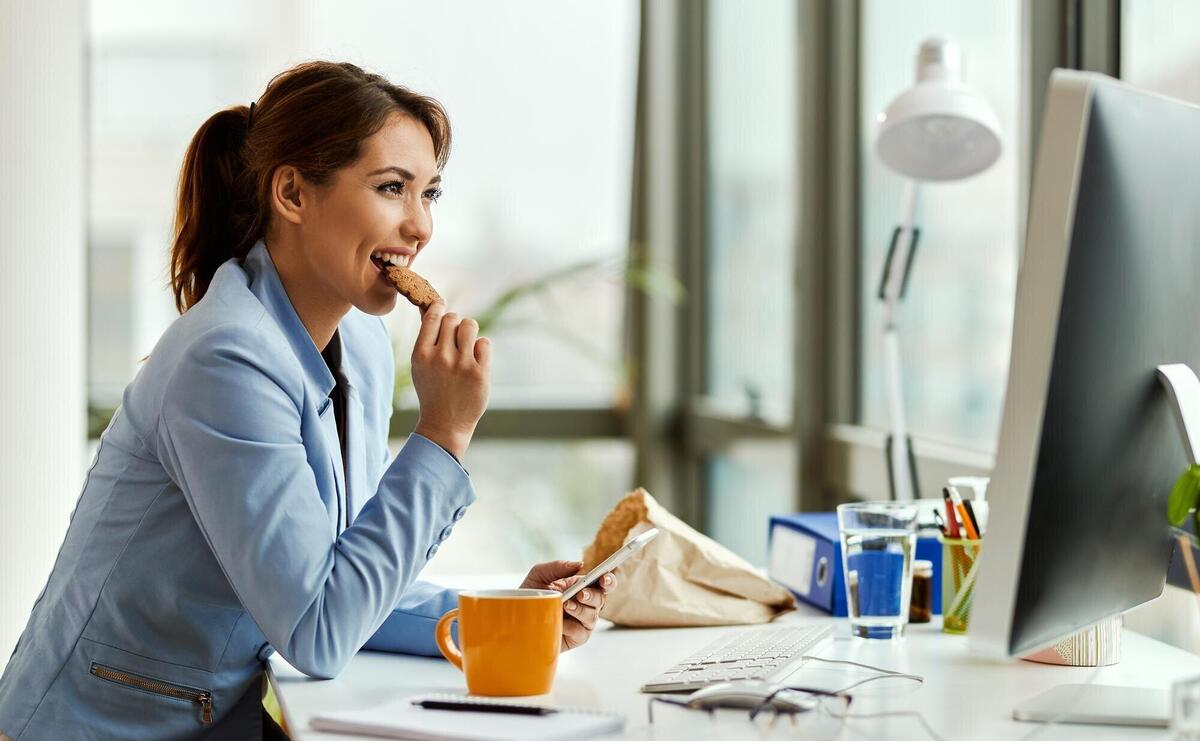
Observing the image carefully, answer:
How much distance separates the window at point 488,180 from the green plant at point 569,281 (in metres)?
0.01

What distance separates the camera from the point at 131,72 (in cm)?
346

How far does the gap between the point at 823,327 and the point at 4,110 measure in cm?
162

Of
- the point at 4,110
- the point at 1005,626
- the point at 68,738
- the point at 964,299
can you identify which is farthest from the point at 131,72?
the point at 1005,626

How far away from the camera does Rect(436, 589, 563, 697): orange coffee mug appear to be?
1.02 meters

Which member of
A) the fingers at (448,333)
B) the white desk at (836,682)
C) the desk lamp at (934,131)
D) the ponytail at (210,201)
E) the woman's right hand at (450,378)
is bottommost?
the white desk at (836,682)

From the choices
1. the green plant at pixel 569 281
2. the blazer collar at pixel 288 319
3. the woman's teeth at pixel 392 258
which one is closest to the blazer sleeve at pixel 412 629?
the blazer collar at pixel 288 319

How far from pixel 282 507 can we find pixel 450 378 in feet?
0.67

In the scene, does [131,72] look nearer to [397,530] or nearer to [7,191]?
[7,191]

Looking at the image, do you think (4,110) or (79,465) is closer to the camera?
(4,110)

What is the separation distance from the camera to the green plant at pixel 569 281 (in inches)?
130

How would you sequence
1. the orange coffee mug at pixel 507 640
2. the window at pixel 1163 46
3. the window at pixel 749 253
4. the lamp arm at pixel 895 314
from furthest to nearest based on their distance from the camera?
the window at pixel 749 253 → the lamp arm at pixel 895 314 → the window at pixel 1163 46 → the orange coffee mug at pixel 507 640

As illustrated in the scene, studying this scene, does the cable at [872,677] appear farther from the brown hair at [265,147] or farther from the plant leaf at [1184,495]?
the brown hair at [265,147]

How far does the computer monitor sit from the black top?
707 mm

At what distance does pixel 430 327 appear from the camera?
1.22 m
